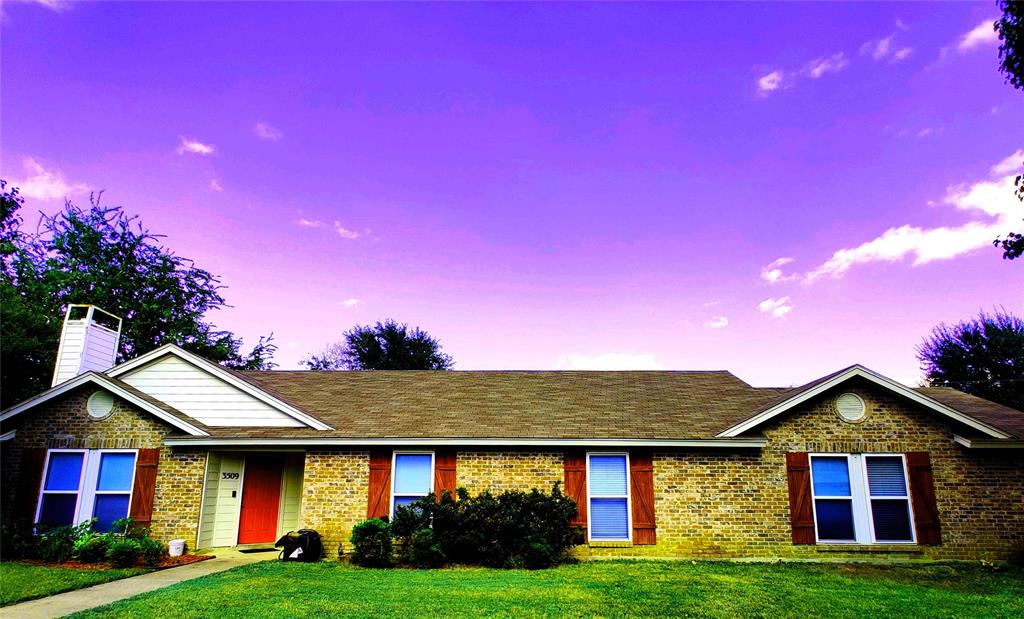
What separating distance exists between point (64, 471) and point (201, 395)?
2.93 meters

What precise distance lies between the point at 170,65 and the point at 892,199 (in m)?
19.0

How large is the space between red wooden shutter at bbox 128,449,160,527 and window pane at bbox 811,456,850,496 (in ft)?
44.3

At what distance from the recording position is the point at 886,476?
1146 cm

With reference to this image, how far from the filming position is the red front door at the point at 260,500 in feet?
44.2

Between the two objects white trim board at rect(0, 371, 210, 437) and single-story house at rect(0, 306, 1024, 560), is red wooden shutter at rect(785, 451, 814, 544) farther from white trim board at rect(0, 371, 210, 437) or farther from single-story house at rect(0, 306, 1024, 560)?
white trim board at rect(0, 371, 210, 437)

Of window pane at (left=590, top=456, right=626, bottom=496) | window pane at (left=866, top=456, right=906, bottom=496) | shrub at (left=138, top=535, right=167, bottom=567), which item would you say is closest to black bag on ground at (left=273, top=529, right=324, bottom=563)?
shrub at (left=138, top=535, right=167, bottom=567)

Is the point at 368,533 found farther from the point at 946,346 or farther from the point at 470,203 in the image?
the point at 946,346

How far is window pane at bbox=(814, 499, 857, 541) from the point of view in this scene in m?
11.3

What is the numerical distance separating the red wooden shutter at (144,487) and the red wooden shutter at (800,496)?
1296 centimetres

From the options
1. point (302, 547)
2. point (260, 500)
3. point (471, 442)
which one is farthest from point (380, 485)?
point (260, 500)

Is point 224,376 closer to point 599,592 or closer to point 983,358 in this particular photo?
point 599,592

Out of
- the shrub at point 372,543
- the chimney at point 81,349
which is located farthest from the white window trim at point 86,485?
the shrub at point 372,543

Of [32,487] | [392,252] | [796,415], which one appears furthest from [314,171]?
[796,415]

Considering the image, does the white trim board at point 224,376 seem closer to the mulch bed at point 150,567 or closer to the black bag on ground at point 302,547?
the black bag on ground at point 302,547
